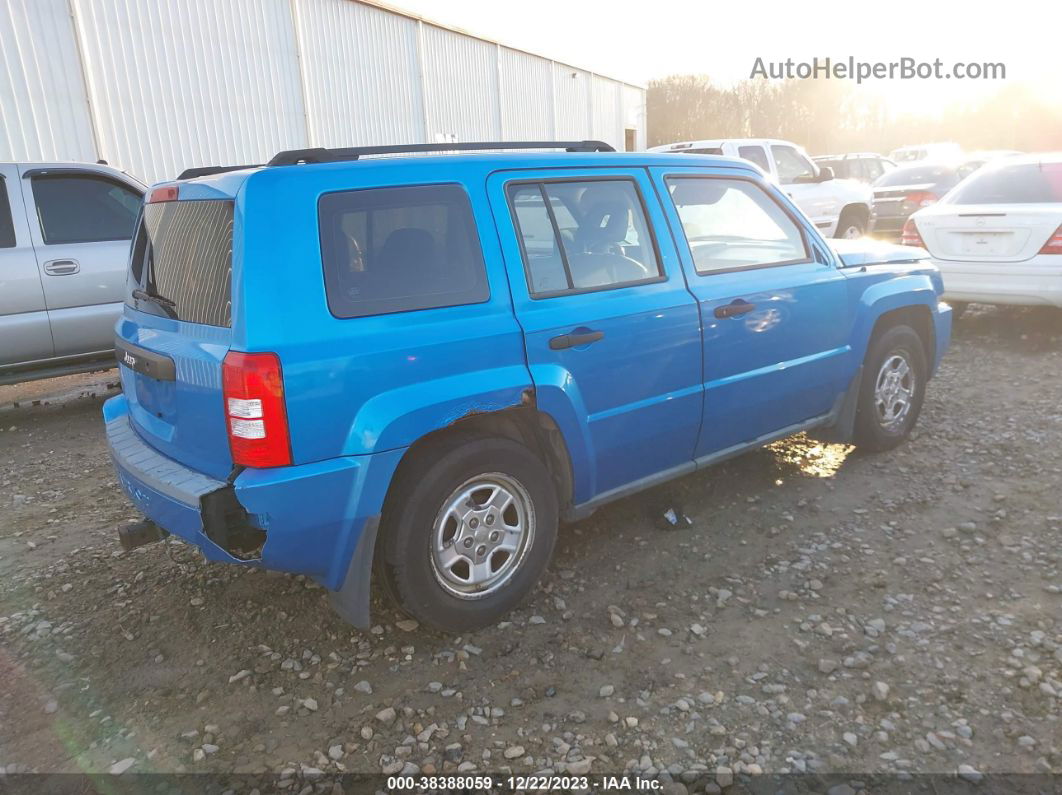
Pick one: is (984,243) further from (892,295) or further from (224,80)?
(224,80)

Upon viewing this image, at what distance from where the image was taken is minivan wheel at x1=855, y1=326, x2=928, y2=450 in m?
4.62

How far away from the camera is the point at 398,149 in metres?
3.19

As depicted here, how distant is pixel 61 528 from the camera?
4234 millimetres

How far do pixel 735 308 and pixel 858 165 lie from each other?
1600 cm

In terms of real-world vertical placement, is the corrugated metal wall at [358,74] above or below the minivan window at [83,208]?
above

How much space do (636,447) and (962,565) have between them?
1.58 meters

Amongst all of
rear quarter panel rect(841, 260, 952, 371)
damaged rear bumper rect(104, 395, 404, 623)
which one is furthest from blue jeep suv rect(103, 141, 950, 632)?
rear quarter panel rect(841, 260, 952, 371)

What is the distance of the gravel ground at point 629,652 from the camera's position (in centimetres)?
251

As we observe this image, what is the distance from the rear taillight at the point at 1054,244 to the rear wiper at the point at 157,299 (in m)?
7.09

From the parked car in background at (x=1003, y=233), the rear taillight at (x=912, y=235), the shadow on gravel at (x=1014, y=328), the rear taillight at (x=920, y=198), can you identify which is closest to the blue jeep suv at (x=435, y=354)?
the parked car in background at (x=1003, y=233)

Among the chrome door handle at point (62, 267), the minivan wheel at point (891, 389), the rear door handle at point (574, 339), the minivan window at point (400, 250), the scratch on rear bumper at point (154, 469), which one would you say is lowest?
the minivan wheel at point (891, 389)

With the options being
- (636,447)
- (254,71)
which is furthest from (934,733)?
(254,71)

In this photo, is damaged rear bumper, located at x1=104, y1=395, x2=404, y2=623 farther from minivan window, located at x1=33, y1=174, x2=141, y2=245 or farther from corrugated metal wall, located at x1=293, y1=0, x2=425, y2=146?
corrugated metal wall, located at x1=293, y1=0, x2=425, y2=146

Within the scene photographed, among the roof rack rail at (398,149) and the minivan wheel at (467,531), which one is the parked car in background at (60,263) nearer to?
the roof rack rail at (398,149)
